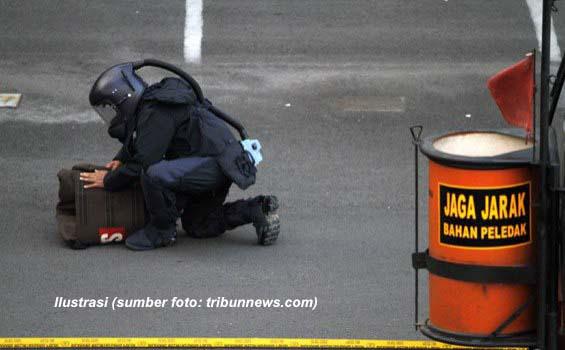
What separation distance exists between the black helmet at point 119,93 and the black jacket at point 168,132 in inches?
3.7

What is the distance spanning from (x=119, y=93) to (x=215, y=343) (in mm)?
2598

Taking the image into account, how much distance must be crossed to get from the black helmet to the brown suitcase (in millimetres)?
510

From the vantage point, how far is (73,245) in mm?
9312

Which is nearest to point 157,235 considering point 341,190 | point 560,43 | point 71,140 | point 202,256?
point 202,256

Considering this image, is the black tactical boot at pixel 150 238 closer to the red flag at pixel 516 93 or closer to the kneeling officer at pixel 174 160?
the kneeling officer at pixel 174 160

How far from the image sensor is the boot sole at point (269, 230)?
929cm

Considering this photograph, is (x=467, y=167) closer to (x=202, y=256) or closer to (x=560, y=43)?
(x=202, y=256)

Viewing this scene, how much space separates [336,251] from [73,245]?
1.85 m

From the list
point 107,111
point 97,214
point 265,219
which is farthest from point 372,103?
point 97,214

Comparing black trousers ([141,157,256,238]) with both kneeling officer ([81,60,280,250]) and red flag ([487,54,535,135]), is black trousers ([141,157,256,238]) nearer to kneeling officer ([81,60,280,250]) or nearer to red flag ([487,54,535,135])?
kneeling officer ([81,60,280,250])

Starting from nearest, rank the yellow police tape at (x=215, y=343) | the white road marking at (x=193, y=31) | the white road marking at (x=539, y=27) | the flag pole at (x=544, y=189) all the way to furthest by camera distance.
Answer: the flag pole at (x=544, y=189), the yellow police tape at (x=215, y=343), the white road marking at (x=539, y=27), the white road marking at (x=193, y=31)

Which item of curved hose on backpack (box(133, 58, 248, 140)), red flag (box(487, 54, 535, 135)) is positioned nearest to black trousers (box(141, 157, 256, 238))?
curved hose on backpack (box(133, 58, 248, 140))

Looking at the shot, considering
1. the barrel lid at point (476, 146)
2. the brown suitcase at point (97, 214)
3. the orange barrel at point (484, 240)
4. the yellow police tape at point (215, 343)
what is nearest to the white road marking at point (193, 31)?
the brown suitcase at point (97, 214)

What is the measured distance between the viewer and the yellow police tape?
7.40 m
